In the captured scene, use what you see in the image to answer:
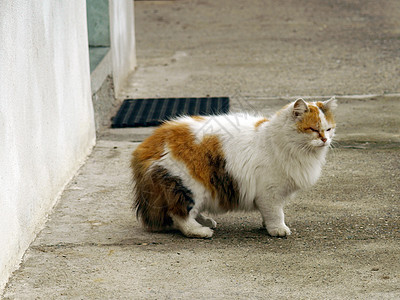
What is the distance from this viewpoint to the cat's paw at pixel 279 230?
4.08 m

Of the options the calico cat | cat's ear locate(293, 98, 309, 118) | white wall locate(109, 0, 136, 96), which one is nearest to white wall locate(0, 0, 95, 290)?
the calico cat

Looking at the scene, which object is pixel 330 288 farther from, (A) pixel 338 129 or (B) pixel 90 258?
(A) pixel 338 129

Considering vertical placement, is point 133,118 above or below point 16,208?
below

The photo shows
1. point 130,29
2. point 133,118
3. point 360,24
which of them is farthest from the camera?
point 360,24

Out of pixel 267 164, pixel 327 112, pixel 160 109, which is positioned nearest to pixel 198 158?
pixel 267 164

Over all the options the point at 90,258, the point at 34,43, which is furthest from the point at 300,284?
the point at 34,43

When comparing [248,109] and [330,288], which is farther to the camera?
[248,109]

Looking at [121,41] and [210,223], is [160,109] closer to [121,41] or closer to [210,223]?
[121,41]

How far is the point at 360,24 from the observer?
41.6 feet

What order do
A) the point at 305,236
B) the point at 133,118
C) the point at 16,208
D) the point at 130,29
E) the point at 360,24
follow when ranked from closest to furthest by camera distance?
the point at 16,208 < the point at 305,236 < the point at 133,118 < the point at 130,29 < the point at 360,24

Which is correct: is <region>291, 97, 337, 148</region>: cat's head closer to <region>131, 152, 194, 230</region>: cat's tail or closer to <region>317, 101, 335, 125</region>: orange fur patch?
<region>317, 101, 335, 125</region>: orange fur patch

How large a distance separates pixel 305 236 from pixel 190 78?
5.22 meters

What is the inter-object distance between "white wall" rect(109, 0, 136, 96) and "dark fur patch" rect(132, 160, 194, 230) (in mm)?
3980

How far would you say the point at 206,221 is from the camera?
4.32 m
